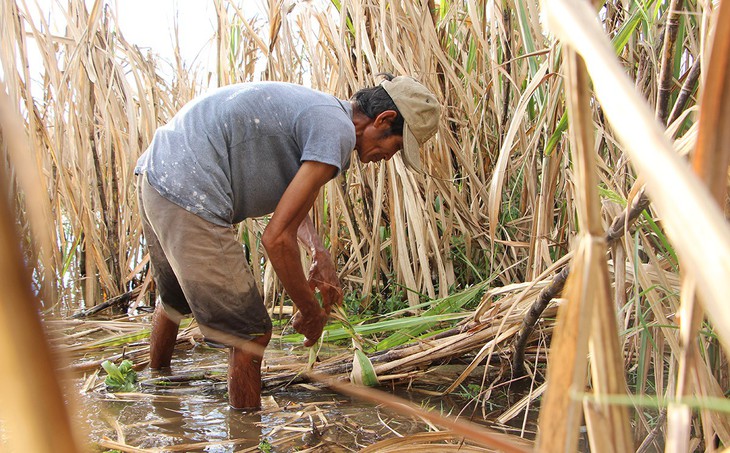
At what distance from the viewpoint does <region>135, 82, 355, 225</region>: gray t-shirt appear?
7.43ft

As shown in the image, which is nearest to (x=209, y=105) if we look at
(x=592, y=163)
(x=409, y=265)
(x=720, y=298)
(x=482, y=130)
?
(x=409, y=265)

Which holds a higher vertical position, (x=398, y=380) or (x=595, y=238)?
(x=595, y=238)

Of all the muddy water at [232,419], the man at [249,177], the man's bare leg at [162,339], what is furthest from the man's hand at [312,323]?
the man's bare leg at [162,339]

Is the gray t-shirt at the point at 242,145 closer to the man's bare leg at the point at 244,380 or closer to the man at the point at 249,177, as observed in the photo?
the man at the point at 249,177

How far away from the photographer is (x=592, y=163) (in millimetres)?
396

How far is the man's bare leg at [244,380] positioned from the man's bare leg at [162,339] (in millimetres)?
525

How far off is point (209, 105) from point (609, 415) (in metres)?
2.19

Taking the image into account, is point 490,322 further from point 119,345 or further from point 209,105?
point 119,345

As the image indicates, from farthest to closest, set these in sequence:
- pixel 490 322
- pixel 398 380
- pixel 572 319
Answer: pixel 398 380 < pixel 490 322 < pixel 572 319

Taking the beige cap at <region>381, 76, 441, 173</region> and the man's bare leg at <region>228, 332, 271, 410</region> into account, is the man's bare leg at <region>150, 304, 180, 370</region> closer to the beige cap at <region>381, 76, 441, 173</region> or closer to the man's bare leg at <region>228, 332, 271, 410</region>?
the man's bare leg at <region>228, 332, 271, 410</region>

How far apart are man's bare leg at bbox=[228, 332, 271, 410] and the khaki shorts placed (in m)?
0.09

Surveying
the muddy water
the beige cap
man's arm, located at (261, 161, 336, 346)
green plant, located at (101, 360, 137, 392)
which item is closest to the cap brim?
the beige cap

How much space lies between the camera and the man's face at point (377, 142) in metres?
2.53

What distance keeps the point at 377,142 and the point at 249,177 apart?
0.53m
